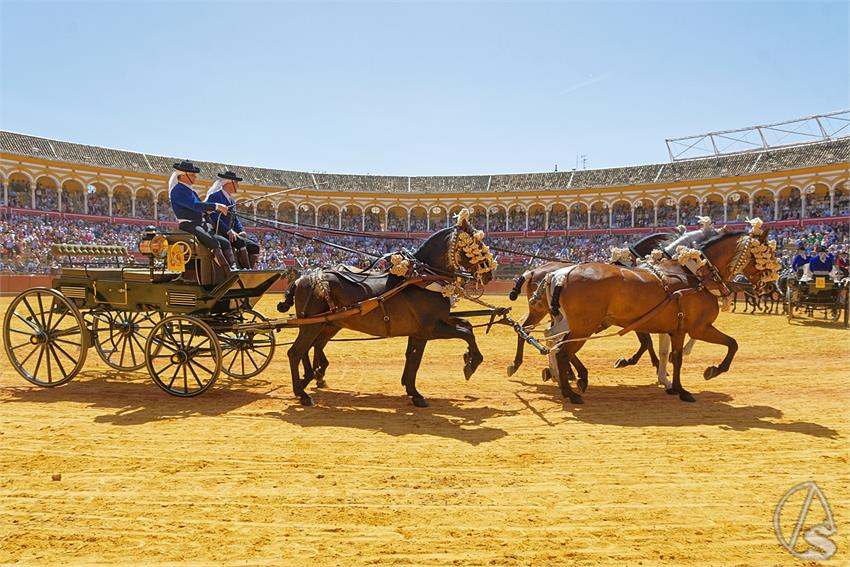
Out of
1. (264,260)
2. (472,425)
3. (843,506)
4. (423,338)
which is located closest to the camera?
(843,506)

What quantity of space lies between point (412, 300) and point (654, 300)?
3035 mm

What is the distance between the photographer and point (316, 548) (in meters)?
3.19

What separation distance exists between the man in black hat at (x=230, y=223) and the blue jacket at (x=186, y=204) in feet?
1.00

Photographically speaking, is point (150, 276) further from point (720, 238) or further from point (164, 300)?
point (720, 238)

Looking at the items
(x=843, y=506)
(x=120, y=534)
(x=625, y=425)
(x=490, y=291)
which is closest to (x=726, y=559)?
(x=843, y=506)

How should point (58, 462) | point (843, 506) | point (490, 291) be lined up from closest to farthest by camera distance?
point (843, 506) → point (58, 462) → point (490, 291)

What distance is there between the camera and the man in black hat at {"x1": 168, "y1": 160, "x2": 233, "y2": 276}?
6867 millimetres

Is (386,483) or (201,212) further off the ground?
(201,212)

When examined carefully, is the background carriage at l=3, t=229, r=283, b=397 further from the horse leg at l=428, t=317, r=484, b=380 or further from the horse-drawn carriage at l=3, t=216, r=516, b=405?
the horse leg at l=428, t=317, r=484, b=380

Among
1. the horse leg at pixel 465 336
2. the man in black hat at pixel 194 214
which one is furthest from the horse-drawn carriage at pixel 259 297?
the man in black hat at pixel 194 214

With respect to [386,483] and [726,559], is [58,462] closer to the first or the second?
[386,483]

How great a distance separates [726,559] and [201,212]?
6.52 metres

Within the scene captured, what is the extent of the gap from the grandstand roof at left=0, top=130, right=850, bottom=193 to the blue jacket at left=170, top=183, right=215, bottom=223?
3251 cm

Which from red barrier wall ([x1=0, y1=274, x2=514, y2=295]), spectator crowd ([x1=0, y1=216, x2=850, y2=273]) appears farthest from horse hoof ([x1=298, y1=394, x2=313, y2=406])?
red barrier wall ([x1=0, y1=274, x2=514, y2=295])
